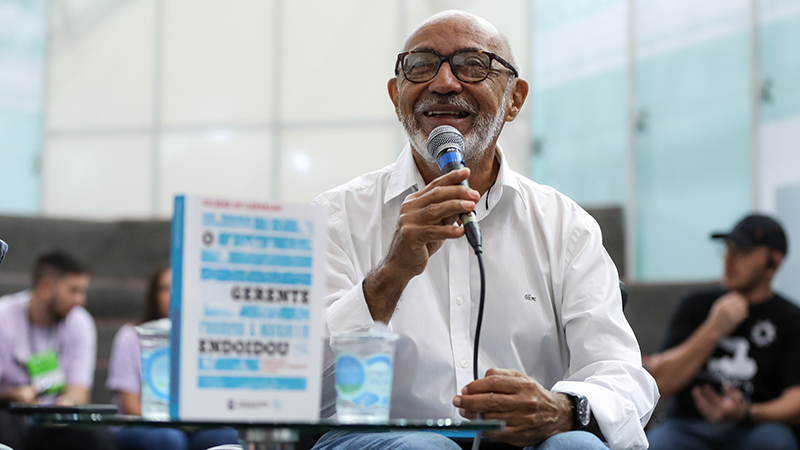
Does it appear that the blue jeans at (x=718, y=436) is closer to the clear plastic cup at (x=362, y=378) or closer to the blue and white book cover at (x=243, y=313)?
the clear plastic cup at (x=362, y=378)

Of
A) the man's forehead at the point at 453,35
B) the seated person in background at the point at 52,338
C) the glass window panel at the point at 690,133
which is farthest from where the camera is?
the glass window panel at the point at 690,133

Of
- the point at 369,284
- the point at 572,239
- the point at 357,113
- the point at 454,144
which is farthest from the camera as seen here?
the point at 357,113

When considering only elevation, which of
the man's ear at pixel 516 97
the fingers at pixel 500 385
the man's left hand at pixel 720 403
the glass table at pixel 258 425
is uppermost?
the man's ear at pixel 516 97

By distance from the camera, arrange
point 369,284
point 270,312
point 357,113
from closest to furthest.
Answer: point 270,312
point 369,284
point 357,113

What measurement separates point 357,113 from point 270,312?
16.1ft

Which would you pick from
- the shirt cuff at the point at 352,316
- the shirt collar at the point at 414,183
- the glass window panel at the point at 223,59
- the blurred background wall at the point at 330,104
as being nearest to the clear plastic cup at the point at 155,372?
the shirt cuff at the point at 352,316

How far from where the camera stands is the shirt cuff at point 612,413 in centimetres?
119

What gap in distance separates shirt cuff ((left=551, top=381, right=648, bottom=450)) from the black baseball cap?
2.06 metres

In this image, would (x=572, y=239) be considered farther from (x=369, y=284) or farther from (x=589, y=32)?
(x=589, y=32)

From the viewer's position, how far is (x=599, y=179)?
4855 mm

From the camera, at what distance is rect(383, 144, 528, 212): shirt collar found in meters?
1.50

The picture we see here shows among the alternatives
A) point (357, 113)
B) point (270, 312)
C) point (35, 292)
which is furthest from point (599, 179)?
point (270, 312)

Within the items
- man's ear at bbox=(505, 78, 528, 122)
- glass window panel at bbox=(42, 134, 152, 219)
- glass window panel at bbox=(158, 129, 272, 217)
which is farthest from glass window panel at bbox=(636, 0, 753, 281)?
glass window panel at bbox=(42, 134, 152, 219)

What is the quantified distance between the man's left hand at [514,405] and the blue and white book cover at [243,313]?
391 millimetres
